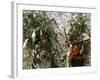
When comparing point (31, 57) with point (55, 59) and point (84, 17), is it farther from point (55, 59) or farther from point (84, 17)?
point (84, 17)

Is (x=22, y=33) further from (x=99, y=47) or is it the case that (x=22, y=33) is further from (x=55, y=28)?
(x=99, y=47)

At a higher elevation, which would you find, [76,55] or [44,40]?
[44,40]

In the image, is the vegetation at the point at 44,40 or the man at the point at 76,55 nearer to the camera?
the vegetation at the point at 44,40

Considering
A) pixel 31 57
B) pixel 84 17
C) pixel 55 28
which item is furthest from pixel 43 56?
pixel 84 17

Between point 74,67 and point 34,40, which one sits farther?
point 74,67

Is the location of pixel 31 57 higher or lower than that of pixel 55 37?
lower

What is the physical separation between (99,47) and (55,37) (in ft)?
1.25

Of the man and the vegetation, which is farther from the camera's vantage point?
the man

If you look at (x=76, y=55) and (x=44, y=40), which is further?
(x=76, y=55)

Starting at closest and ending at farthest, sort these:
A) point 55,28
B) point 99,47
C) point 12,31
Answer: point 12,31, point 55,28, point 99,47

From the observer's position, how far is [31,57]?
6.34 feet

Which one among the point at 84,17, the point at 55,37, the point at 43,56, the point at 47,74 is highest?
the point at 84,17

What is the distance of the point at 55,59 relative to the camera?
201 cm

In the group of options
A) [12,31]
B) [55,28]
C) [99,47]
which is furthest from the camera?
[99,47]
